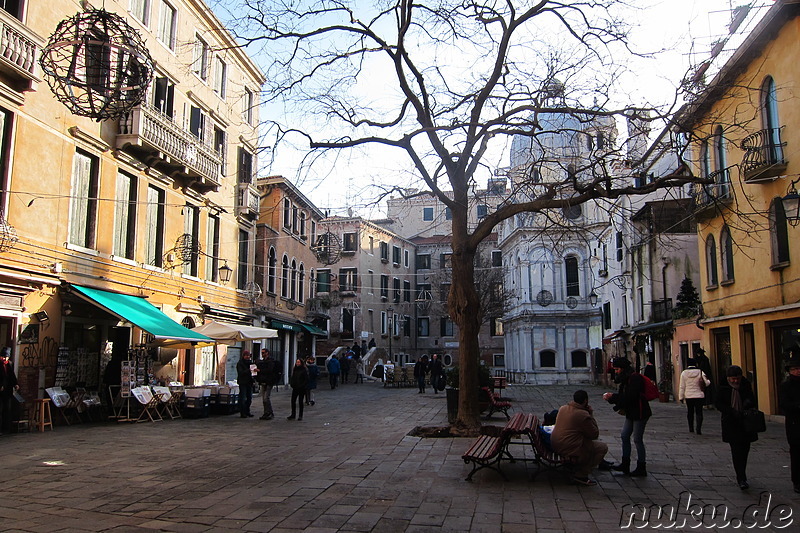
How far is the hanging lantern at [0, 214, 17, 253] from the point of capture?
11977 millimetres

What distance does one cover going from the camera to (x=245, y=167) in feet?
82.8

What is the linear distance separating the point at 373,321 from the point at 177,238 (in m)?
33.3

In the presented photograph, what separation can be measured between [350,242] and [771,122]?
1523 inches

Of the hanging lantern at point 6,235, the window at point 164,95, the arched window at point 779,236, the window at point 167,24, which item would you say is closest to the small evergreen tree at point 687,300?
the arched window at point 779,236

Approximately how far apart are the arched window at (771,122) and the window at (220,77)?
1776cm

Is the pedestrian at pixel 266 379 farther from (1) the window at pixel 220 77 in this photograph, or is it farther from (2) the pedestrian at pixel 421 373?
(1) the window at pixel 220 77

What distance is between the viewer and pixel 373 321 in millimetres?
52000

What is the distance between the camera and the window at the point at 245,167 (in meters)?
24.9

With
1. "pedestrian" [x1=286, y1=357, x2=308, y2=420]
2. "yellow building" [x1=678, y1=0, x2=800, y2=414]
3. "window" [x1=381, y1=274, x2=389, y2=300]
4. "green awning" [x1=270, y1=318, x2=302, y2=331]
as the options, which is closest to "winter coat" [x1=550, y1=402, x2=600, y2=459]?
"yellow building" [x1=678, y1=0, x2=800, y2=414]

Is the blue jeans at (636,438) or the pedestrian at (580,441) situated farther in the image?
the blue jeans at (636,438)

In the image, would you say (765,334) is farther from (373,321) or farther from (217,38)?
(373,321)

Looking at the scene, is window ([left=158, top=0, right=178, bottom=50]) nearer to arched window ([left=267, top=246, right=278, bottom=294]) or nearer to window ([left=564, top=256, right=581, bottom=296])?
arched window ([left=267, top=246, right=278, bottom=294])

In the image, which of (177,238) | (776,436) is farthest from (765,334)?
(177,238)

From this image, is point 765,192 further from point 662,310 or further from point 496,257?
point 496,257
